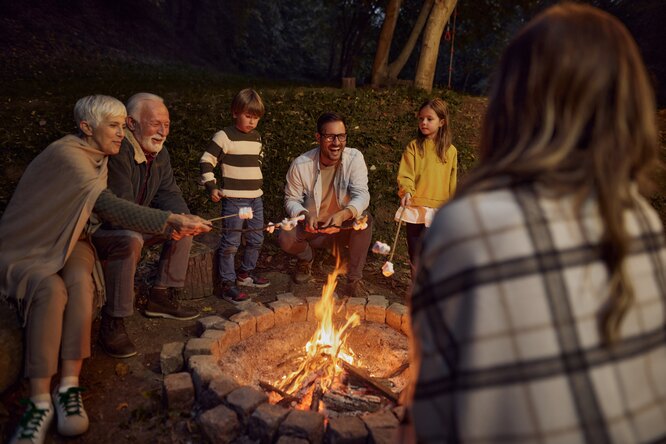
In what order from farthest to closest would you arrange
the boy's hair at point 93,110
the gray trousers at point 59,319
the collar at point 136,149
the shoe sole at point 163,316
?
the shoe sole at point 163,316 → the collar at point 136,149 → the boy's hair at point 93,110 → the gray trousers at point 59,319

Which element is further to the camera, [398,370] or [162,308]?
[162,308]

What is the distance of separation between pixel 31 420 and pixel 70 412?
220 millimetres

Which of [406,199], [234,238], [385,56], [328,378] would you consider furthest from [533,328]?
[385,56]

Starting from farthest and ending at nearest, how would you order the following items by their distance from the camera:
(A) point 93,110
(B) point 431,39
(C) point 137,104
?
(B) point 431,39 → (C) point 137,104 → (A) point 93,110

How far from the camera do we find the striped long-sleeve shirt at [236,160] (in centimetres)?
520

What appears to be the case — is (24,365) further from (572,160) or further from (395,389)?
A: (572,160)

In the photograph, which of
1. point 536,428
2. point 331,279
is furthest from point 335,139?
point 536,428

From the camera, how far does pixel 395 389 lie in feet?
12.7

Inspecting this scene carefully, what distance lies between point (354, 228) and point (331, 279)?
730 millimetres

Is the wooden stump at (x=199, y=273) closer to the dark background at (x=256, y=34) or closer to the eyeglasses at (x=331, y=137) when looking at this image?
the eyeglasses at (x=331, y=137)

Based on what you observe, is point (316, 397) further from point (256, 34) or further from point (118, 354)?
point (256, 34)

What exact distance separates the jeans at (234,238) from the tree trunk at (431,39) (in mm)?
8326

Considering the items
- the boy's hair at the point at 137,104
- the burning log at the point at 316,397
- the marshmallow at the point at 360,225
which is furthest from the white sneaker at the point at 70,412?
the marshmallow at the point at 360,225

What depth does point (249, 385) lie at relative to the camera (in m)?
3.78
